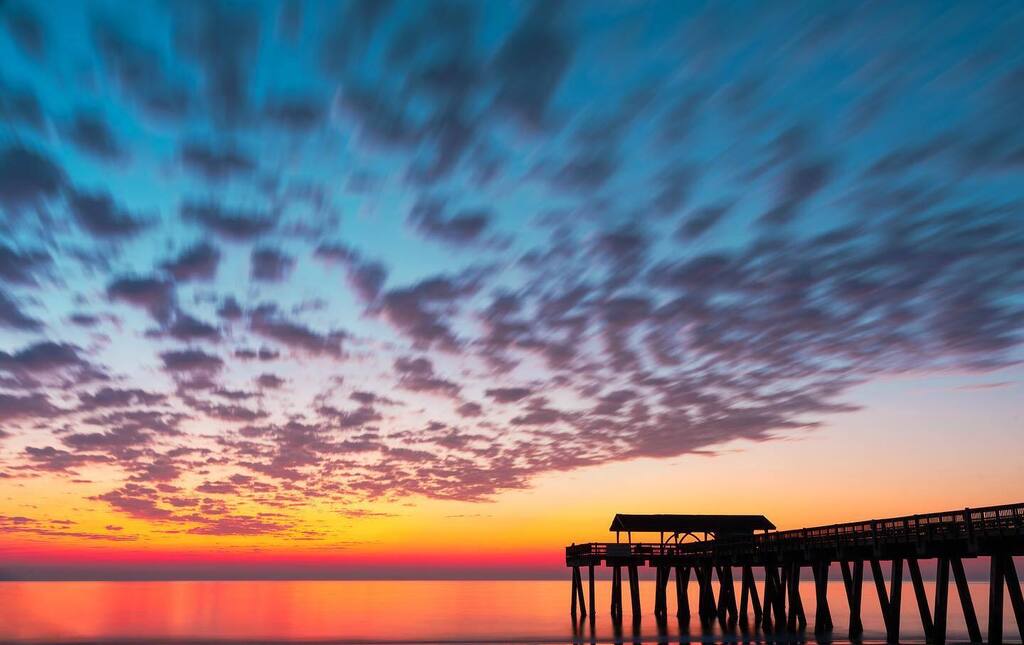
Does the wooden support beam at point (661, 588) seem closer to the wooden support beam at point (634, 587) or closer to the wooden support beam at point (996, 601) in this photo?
the wooden support beam at point (634, 587)

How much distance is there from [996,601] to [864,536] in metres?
8.70

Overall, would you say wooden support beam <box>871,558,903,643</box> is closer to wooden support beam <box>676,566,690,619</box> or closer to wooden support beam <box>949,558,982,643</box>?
wooden support beam <box>949,558,982,643</box>

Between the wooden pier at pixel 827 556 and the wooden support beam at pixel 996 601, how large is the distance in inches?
1.5

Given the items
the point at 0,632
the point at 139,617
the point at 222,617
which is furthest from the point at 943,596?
the point at 139,617

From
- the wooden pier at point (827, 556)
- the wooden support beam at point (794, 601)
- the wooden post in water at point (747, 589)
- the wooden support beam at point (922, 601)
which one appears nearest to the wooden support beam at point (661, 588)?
the wooden pier at point (827, 556)

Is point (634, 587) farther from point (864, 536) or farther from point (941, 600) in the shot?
point (941, 600)

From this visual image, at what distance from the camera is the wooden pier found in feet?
98.3

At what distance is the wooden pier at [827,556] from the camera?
30.0 m

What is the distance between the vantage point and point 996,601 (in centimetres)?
2917

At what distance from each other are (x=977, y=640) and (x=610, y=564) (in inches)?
1120

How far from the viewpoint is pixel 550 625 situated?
252ft

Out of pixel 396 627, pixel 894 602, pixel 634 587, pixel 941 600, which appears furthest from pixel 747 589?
pixel 396 627

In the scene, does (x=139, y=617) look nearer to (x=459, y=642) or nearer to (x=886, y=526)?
(x=459, y=642)

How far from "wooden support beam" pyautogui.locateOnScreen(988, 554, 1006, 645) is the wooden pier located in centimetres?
4
